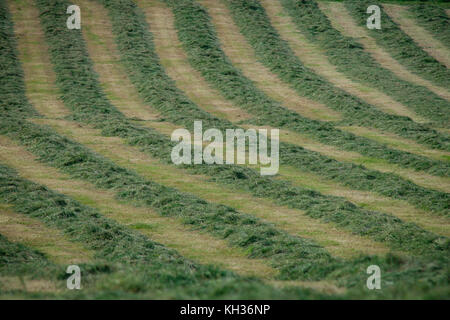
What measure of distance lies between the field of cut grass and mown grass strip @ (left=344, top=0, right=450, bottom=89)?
7.3 inches

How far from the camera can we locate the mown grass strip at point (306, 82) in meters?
22.4

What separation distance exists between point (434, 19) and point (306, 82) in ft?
58.4

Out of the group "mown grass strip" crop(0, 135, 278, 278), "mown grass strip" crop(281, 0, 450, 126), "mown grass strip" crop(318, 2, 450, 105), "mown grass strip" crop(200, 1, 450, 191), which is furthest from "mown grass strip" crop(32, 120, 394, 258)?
"mown grass strip" crop(281, 0, 450, 126)

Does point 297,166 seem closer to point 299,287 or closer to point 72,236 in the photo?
point 72,236

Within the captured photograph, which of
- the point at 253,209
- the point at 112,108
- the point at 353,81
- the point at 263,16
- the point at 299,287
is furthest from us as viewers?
the point at 263,16

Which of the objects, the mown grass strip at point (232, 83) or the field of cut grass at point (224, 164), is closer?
the field of cut grass at point (224, 164)

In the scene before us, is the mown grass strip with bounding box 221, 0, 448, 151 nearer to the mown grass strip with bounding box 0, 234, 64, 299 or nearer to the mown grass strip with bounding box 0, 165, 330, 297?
the mown grass strip with bounding box 0, 165, 330, 297

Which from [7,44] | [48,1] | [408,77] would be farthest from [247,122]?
[48,1]

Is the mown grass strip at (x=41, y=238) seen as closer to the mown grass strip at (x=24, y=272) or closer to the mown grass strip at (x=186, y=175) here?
the mown grass strip at (x=24, y=272)

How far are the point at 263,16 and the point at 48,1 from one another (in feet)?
53.7

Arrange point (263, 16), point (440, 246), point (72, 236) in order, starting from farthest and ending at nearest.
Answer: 1. point (263, 16)
2. point (72, 236)
3. point (440, 246)

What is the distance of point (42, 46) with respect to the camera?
116 feet

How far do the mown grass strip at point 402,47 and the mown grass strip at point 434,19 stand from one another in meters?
2.31

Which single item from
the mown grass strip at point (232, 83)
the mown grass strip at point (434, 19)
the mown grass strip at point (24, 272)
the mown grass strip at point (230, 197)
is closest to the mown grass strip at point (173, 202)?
the mown grass strip at point (230, 197)
